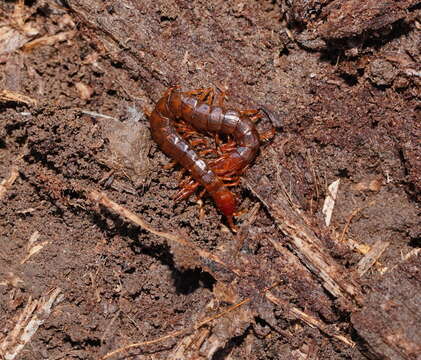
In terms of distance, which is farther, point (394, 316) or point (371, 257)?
point (371, 257)

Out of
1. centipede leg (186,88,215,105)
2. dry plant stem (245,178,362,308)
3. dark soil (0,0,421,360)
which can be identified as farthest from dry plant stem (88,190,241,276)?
centipede leg (186,88,215,105)

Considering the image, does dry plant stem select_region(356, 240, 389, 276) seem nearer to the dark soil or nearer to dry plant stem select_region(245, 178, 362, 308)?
the dark soil

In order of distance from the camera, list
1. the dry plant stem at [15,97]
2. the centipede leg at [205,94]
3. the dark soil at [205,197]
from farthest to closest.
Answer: the centipede leg at [205,94]
the dry plant stem at [15,97]
the dark soil at [205,197]

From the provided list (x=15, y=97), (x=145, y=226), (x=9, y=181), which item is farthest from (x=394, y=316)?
(x=15, y=97)

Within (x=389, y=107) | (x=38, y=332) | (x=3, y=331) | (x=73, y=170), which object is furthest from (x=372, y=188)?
(x=3, y=331)

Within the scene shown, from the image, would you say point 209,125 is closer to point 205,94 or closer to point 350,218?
point 205,94

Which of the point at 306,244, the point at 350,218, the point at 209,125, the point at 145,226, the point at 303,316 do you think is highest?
the point at 209,125

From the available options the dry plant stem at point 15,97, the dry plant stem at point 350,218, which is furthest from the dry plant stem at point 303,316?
the dry plant stem at point 15,97

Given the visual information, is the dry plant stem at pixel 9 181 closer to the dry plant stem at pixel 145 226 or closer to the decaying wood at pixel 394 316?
the dry plant stem at pixel 145 226
